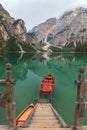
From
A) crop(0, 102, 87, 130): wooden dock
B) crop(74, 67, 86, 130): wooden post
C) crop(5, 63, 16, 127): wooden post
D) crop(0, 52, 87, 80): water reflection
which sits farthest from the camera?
crop(0, 52, 87, 80): water reflection

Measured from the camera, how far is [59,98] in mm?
30031

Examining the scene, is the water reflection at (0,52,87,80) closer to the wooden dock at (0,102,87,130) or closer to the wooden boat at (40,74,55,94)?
the wooden boat at (40,74,55,94)

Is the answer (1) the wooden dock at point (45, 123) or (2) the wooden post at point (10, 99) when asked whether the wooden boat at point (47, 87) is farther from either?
(2) the wooden post at point (10, 99)

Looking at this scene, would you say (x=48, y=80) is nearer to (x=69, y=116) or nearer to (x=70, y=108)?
(x=70, y=108)

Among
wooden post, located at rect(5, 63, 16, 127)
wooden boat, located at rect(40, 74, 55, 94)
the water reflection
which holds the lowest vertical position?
wooden boat, located at rect(40, 74, 55, 94)

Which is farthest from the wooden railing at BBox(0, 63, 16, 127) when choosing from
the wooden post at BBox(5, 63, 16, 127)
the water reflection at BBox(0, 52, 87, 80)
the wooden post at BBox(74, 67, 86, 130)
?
the water reflection at BBox(0, 52, 87, 80)

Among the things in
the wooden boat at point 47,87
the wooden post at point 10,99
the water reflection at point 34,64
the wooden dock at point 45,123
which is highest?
the water reflection at point 34,64

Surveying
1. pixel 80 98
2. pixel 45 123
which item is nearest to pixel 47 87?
pixel 45 123

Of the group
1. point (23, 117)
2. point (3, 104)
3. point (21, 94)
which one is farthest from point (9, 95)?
point (21, 94)

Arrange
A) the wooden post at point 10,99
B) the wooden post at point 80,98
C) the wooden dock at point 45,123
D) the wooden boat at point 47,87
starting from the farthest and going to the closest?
1. the wooden boat at point 47,87
2. the wooden dock at point 45,123
3. the wooden post at point 80,98
4. the wooden post at point 10,99

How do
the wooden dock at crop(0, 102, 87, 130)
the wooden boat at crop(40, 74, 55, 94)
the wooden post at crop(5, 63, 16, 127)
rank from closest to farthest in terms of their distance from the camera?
1. the wooden post at crop(5, 63, 16, 127)
2. the wooden dock at crop(0, 102, 87, 130)
3. the wooden boat at crop(40, 74, 55, 94)

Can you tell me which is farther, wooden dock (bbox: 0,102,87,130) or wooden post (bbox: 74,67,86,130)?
wooden dock (bbox: 0,102,87,130)

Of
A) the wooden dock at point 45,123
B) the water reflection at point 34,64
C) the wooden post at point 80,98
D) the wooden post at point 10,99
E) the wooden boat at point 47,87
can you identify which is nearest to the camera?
the wooden post at point 10,99

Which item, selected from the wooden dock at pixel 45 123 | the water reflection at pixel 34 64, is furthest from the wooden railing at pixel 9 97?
the water reflection at pixel 34 64
